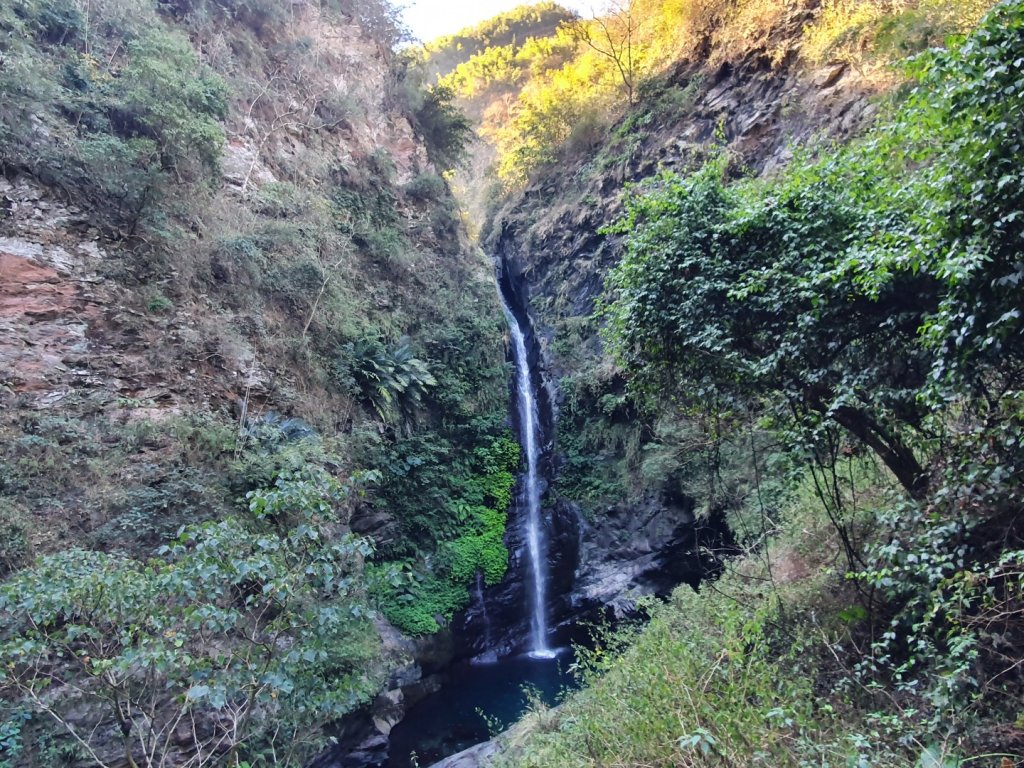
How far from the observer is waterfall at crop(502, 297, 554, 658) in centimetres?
1245

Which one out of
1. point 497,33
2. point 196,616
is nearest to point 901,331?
point 196,616

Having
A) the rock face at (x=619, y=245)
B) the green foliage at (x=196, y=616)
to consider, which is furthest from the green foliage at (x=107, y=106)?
the rock face at (x=619, y=245)

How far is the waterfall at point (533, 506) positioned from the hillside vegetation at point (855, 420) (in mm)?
5985

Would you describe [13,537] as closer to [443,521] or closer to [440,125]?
[443,521]

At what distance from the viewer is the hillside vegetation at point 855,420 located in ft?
10.2

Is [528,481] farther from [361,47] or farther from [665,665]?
[361,47]

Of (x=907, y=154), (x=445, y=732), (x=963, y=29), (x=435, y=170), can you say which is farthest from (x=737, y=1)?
(x=445, y=732)

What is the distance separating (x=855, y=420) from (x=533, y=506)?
9.94 m

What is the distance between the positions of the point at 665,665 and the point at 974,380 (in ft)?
9.92

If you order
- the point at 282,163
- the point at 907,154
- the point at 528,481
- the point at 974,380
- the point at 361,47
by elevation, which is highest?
the point at 361,47

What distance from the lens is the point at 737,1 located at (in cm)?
1510

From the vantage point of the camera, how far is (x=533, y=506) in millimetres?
14070

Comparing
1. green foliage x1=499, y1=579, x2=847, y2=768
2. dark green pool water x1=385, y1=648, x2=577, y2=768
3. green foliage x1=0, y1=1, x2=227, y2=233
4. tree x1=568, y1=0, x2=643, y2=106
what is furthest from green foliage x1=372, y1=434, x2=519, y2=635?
tree x1=568, y1=0, x2=643, y2=106

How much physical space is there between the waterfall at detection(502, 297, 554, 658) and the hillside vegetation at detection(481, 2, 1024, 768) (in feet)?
19.6
